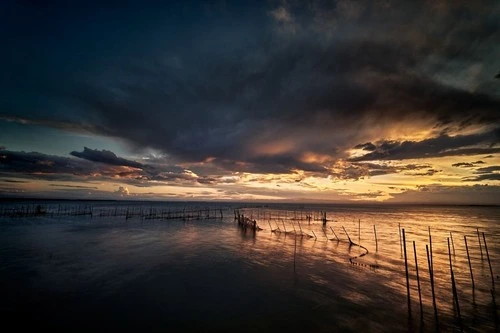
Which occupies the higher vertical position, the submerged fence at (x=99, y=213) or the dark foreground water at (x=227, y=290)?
the submerged fence at (x=99, y=213)

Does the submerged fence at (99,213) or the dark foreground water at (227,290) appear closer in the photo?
the dark foreground water at (227,290)

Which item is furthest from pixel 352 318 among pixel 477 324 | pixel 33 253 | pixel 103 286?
pixel 33 253

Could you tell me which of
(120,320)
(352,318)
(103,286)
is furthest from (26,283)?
(352,318)

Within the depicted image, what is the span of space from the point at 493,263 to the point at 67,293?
3512cm

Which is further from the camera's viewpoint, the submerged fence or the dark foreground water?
the submerged fence

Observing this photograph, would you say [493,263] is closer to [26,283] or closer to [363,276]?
[363,276]

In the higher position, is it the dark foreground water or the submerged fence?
the submerged fence

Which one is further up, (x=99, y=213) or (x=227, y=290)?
(x=99, y=213)

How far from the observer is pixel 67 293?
14391 millimetres

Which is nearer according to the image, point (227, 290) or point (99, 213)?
point (227, 290)

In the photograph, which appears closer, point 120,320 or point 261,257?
point 120,320

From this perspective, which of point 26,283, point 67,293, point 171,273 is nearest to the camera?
point 67,293

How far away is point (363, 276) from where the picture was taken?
19.3 metres

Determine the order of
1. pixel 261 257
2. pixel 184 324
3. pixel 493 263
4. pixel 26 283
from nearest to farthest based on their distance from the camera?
pixel 184 324
pixel 26 283
pixel 493 263
pixel 261 257
